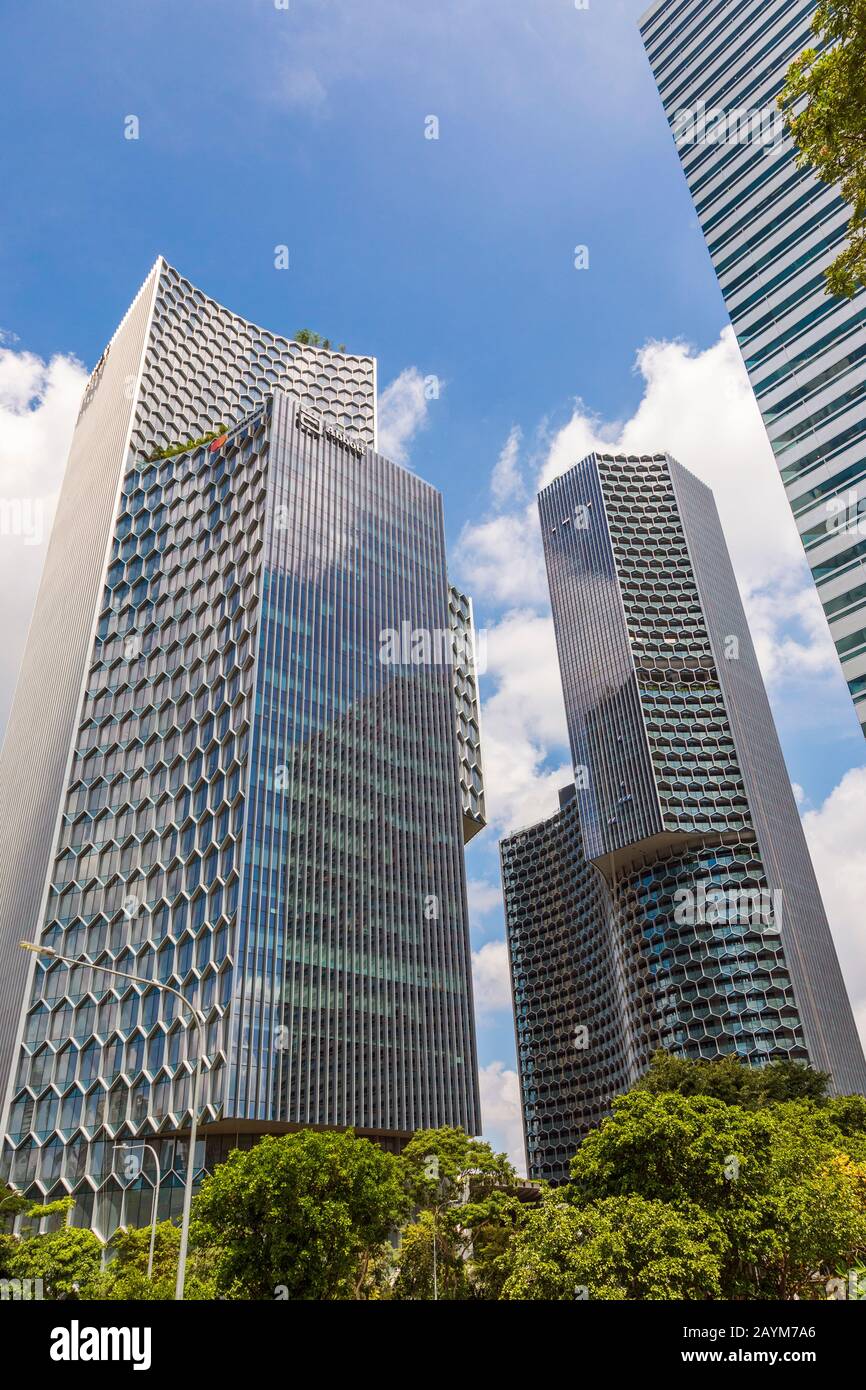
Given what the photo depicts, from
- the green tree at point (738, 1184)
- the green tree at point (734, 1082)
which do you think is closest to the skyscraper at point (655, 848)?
the green tree at point (734, 1082)

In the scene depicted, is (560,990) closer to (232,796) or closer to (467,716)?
(467,716)

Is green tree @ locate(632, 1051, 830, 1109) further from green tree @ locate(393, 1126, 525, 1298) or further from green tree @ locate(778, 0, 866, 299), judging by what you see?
green tree @ locate(778, 0, 866, 299)

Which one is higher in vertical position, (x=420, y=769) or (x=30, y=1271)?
(x=420, y=769)

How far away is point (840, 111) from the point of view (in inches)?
661

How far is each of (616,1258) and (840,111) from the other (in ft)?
86.1

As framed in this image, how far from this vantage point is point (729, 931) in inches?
4688

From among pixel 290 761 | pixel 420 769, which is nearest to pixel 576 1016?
pixel 420 769

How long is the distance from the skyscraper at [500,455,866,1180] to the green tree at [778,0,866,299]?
10736cm

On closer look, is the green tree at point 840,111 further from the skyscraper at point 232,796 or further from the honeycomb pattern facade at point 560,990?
the honeycomb pattern facade at point 560,990

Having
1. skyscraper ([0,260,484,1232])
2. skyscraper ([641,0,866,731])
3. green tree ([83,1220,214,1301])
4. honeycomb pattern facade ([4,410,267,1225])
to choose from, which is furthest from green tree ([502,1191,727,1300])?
honeycomb pattern facade ([4,410,267,1225])

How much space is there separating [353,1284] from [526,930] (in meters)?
130

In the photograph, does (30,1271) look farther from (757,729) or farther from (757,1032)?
(757,729)

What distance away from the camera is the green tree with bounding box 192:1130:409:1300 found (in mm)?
33625
